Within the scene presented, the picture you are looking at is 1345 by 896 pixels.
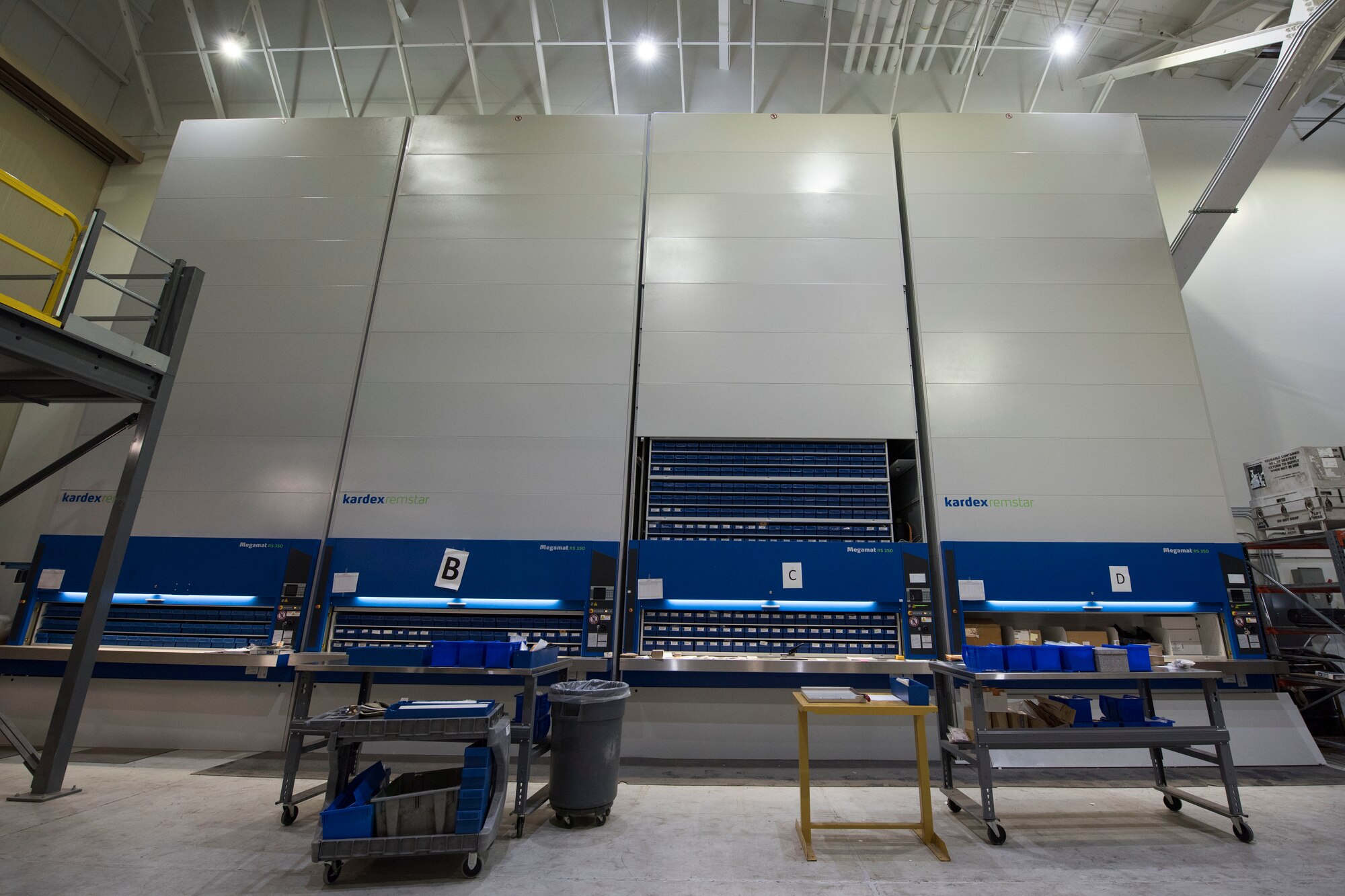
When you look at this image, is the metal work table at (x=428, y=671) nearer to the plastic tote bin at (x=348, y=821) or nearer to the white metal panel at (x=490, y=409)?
the plastic tote bin at (x=348, y=821)

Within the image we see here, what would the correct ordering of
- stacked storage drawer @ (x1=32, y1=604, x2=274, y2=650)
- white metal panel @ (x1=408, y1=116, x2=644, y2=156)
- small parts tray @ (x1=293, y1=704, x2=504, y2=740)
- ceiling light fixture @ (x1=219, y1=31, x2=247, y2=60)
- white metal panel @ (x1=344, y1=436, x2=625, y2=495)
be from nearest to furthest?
1. small parts tray @ (x1=293, y1=704, x2=504, y2=740)
2. stacked storage drawer @ (x1=32, y1=604, x2=274, y2=650)
3. white metal panel @ (x1=344, y1=436, x2=625, y2=495)
4. white metal panel @ (x1=408, y1=116, x2=644, y2=156)
5. ceiling light fixture @ (x1=219, y1=31, x2=247, y2=60)

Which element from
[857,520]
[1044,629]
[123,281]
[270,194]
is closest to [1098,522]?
[1044,629]

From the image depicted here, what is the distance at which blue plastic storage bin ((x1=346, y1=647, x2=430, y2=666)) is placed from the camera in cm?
323

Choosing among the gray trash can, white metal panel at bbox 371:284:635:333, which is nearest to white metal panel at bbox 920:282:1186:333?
white metal panel at bbox 371:284:635:333

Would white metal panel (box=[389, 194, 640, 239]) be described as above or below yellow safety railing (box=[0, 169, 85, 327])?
above

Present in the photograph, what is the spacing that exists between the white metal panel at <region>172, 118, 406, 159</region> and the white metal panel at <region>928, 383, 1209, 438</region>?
19.9 ft

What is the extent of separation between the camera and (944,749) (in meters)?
3.53

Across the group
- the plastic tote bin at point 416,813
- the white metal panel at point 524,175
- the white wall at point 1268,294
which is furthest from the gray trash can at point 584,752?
the white wall at point 1268,294

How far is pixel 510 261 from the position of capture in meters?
5.91

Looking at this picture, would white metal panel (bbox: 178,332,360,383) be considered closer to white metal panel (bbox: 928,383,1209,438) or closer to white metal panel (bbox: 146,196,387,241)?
white metal panel (bbox: 146,196,387,241)

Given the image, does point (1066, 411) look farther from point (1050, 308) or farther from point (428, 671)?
point (428, 671)

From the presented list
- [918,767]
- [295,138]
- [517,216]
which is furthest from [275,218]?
[918,767]

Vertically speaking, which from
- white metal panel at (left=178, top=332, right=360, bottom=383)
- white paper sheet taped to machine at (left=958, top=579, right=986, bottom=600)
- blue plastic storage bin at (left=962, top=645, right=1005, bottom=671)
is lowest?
blue plastic storage bin at (left=962, top=645, right=1005, bottom=671)

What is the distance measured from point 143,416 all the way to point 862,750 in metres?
5.40
